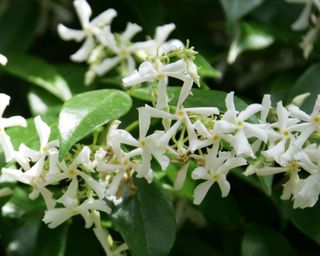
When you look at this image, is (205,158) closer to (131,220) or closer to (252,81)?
(131,220)

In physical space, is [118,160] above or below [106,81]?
above

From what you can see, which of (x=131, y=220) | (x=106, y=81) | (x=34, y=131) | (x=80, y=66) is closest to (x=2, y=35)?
(x=80, y=66)

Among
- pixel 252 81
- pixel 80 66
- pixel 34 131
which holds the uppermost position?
pixel 34 131

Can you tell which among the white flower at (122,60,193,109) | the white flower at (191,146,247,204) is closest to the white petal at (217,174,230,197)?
the white flower at (191,146,247,204)

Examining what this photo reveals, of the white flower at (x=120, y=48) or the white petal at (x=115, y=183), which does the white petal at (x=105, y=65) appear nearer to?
the white flower at (x=120, y=48)

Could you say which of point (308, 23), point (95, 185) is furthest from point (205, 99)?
point (308, 23)

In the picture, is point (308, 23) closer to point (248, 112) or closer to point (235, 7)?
point (235, 7)
